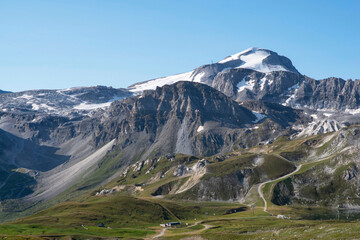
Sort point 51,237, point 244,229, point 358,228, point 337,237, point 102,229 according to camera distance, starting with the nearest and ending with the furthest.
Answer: point 337,237, point 358,228, point 51,237, point 244,229, point 102,229

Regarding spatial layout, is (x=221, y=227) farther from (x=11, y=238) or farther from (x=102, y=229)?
(x=11, y=238)

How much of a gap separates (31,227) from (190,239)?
231ft

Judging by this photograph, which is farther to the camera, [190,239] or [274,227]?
[274,227]

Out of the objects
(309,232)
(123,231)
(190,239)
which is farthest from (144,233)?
(309,232)

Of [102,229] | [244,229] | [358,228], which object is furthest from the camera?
[102,229]

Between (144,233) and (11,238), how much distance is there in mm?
59242

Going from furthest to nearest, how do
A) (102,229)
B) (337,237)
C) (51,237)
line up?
(102,229) < (51,237) < (337,237)

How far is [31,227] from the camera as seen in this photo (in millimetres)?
183875

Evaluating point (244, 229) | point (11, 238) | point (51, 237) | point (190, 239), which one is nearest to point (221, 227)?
point (244, 229)

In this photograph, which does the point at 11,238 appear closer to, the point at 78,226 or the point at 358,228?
the point at 78,226

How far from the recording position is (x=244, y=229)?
579 ft

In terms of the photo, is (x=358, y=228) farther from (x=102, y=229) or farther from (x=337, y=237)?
(x=102, y=229)

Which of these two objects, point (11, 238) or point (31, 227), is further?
point (31, 227)

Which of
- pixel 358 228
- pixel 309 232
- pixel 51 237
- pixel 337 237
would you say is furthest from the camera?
pixel 51 237
